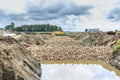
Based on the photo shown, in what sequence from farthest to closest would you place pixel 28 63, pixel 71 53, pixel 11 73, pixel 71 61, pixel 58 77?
pixel 71 53 < pixel 71 61 < pixel 58 77 < pixel 28 63 < pixel 11 73

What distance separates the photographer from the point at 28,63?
22328mm

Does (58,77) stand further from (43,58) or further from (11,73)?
(43,58)

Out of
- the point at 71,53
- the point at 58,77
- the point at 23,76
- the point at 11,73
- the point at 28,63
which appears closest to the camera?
the point at 11,73

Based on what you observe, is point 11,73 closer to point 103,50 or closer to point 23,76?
point 23,76

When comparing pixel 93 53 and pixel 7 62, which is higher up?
pixel 7 62

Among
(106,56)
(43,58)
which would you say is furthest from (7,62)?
(106,56)

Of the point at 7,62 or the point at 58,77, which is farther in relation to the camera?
the point at 58,77

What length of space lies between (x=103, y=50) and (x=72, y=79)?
20.7 metres

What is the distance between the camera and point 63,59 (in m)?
40.1

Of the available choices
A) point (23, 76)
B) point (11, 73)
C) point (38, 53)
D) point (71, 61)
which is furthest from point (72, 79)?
point (38, 53)

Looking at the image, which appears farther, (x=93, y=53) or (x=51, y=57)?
(x=93, y=53)

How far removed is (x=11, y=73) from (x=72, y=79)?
870cm

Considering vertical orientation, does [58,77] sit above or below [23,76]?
below

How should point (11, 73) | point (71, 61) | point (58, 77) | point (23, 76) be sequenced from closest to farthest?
point (11, 73)
point (23, 76)
point (58, 77)
point (71, 61)
